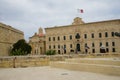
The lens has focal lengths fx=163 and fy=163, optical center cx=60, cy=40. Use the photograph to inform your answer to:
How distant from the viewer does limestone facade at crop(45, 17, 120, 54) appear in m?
47.0

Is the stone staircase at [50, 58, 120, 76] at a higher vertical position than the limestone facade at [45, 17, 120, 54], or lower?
Result: lower

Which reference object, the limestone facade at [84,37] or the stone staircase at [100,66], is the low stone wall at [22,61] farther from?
the limestone facade at [84,37]

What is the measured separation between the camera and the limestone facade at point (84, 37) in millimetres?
47031

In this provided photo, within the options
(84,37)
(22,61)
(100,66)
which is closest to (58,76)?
(100,66)

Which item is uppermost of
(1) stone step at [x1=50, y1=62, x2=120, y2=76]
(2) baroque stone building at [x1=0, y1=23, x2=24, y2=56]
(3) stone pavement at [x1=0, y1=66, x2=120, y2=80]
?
(2) baroque stone building at [x1=0, y1=23, x2=24, y2=56]

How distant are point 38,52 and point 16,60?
42.0m

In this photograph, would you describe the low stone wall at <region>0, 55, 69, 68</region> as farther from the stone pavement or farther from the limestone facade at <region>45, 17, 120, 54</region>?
the limestone facade at <region>45, 17, 120, 54</region>

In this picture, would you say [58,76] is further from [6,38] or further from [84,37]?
[84,37]

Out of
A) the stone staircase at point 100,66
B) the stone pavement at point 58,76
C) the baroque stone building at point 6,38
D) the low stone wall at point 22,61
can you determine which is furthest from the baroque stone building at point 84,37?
the stone pavement at point 58,76

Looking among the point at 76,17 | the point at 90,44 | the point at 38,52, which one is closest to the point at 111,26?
the point at 90,44

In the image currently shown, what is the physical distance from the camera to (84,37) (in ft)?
169

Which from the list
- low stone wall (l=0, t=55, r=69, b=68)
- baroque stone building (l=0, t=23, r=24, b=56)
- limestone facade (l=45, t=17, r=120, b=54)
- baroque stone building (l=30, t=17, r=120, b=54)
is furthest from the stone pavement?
limestone facade (l=45, t=17, r=120, b=54)

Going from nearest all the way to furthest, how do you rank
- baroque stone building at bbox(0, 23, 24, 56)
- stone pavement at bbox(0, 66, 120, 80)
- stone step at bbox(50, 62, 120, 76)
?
stone pavement at bbox(0, 66, 120, 80), stone step at bbox(50, 62, 120, 76), baroque stone building at bbox(0, 23, 24, 56)

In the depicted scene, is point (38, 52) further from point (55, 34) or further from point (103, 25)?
point (103, 25)
